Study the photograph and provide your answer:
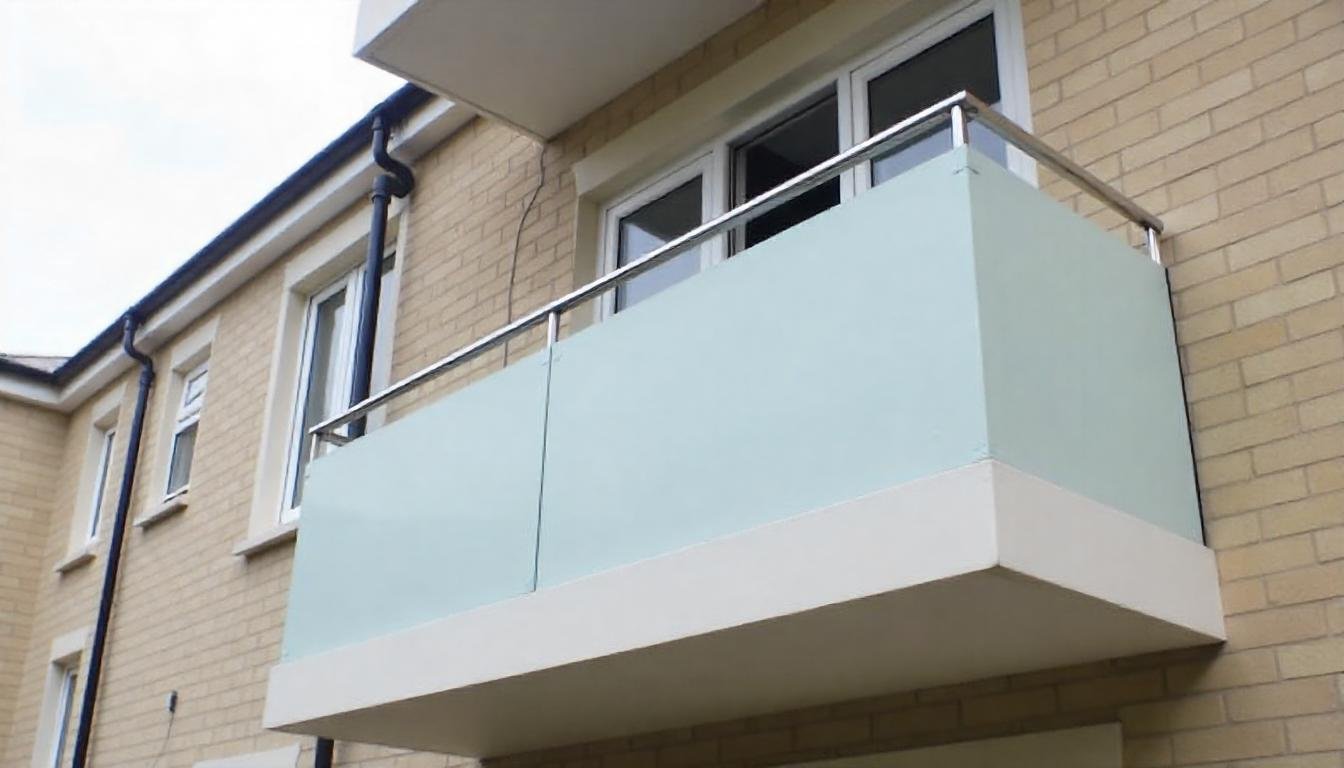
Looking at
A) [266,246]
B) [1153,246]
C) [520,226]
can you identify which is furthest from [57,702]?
[1153,246]

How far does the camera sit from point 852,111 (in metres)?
6.44

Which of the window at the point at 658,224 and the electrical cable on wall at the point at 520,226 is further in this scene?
the electrical cable on wall at the point at 520,226

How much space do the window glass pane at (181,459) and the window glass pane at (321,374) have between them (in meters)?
1.84

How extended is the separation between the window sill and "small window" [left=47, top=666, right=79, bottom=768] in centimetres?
375

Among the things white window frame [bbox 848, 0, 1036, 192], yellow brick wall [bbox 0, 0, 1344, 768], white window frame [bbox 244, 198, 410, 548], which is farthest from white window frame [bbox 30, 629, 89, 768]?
white window frame [bbox 848, 0, 1036, 192]

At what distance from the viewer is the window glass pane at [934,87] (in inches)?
232

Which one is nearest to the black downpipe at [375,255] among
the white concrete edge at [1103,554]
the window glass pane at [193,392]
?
the window glass pane at [193,392]

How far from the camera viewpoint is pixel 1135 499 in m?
4.24

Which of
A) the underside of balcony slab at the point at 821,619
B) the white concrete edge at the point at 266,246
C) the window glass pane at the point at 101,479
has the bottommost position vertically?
the underside of balcony slab at the point at 821,619

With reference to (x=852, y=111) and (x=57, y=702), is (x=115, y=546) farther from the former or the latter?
(x=852, y=111)

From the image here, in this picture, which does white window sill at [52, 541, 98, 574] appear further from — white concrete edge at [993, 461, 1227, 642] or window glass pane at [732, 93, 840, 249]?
white concrete edge at [993, 461, 1227, 642]

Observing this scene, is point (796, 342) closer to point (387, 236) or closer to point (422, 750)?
point (422, 750)

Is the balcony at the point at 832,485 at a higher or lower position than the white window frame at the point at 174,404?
lower

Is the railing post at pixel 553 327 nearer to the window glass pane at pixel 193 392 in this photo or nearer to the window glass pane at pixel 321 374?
the window glass pane at pixel 321 374
